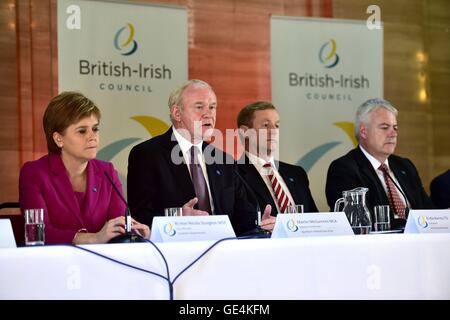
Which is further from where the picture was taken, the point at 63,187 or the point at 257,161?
the point at 257,161

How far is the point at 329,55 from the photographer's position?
650 cm

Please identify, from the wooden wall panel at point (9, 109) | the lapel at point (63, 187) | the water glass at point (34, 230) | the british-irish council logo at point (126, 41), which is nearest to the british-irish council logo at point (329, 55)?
the british-irish council logo at point (126, 41)

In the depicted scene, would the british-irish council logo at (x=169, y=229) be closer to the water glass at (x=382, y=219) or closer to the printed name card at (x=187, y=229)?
the printed name card at (x=187, y=229)

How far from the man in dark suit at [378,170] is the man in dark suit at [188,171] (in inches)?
28.3

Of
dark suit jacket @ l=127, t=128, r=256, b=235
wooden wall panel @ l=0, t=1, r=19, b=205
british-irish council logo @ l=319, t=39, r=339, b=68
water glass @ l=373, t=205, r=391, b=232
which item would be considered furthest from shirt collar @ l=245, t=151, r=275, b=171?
wooden wall panel @ l=0, t=1, r=19, b=205

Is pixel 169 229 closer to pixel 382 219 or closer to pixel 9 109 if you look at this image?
pixel 382 219

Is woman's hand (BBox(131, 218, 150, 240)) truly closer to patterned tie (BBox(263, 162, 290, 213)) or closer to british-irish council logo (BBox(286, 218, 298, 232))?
british-irish council logo (BBox(286, 218, 298, 232))

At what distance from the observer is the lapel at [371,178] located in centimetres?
489

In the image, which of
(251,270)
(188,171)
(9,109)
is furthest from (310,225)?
(9,109)

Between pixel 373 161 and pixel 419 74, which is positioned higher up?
pixel 419 74

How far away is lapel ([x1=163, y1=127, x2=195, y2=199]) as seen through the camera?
4352 mm

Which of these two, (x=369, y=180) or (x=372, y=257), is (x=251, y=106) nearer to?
(x=369, y=180)

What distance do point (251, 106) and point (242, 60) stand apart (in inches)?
66.0

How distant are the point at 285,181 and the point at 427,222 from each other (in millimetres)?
1738
